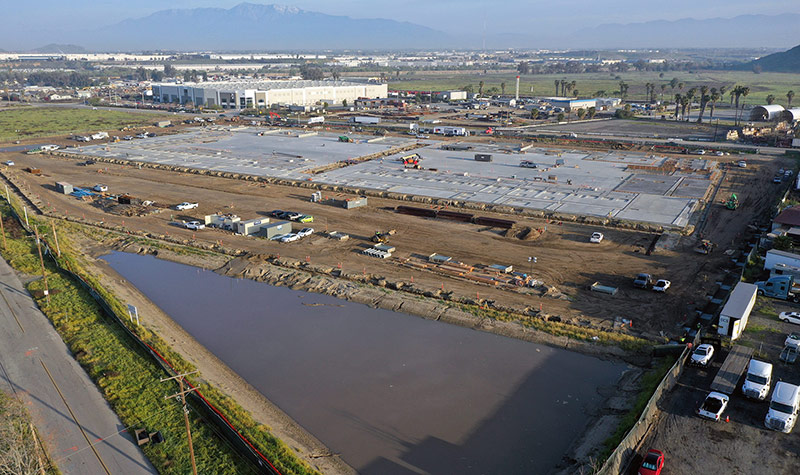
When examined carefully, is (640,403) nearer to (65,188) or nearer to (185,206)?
(185,206)

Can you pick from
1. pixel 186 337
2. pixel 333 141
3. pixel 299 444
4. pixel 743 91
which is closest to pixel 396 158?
pixel 333 141

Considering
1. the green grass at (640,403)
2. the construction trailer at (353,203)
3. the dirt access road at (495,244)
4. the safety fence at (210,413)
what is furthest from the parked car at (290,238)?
the green grass at (640,403)

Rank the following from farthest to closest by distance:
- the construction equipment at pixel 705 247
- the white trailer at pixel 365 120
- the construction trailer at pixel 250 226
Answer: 1. the white trailer at pixel 365 120
2. the construction trailer at pixel 250 226
3. the construction equipment at pixel 705 247

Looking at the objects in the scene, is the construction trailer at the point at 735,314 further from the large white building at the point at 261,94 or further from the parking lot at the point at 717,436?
the large white building at the point at 261,94

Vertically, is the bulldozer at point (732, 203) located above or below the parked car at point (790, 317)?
above

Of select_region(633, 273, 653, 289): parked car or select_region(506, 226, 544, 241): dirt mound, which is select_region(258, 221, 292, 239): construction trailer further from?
select_region(633, 273, 653, 289): parked car

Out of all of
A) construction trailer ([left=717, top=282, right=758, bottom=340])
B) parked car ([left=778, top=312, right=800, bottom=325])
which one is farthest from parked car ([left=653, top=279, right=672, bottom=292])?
parked car ([left=778, top=312, right=800, bottom=325])
